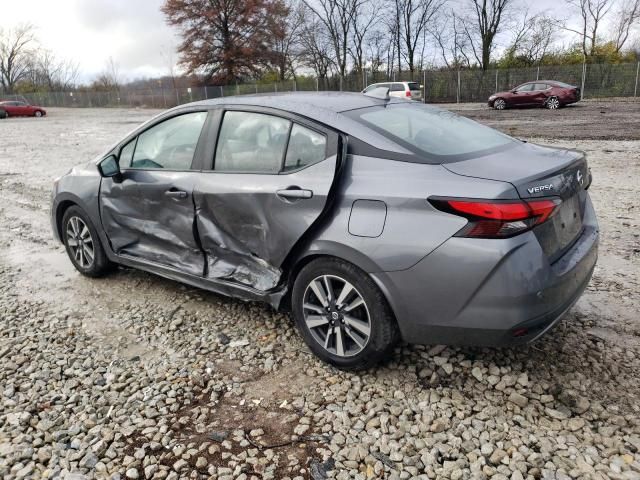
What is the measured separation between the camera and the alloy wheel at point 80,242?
15.4ft

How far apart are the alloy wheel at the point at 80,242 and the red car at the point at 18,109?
144 ft

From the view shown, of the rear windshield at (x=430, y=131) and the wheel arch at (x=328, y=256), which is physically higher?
the rear windshield at (x=430, y=131)

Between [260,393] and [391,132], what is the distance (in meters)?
1.74

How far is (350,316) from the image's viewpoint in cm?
299

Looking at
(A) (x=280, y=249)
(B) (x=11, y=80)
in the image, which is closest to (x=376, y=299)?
(A) (x=280, y=249)

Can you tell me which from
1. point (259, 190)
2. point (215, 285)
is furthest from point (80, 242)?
point (259, 190)

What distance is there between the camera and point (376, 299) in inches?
111

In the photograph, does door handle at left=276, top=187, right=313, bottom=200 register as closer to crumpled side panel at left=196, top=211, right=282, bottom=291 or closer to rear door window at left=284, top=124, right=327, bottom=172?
rear door window at left=284, top=124, right=327, bottom=172

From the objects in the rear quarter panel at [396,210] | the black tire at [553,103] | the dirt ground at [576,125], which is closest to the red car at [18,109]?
the dirt ground at [576,125]

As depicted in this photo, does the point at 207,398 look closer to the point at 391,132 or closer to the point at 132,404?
the point at 132,404

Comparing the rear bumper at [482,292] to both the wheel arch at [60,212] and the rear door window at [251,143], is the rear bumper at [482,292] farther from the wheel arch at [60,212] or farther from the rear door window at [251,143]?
the wheel arch at [60,212]

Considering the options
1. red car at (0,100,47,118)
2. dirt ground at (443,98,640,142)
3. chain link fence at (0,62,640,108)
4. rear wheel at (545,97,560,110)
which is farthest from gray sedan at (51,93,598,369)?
red car at (0,100,47,118)

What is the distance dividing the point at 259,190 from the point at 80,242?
241cm

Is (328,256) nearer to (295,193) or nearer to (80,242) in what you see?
(295,193)
